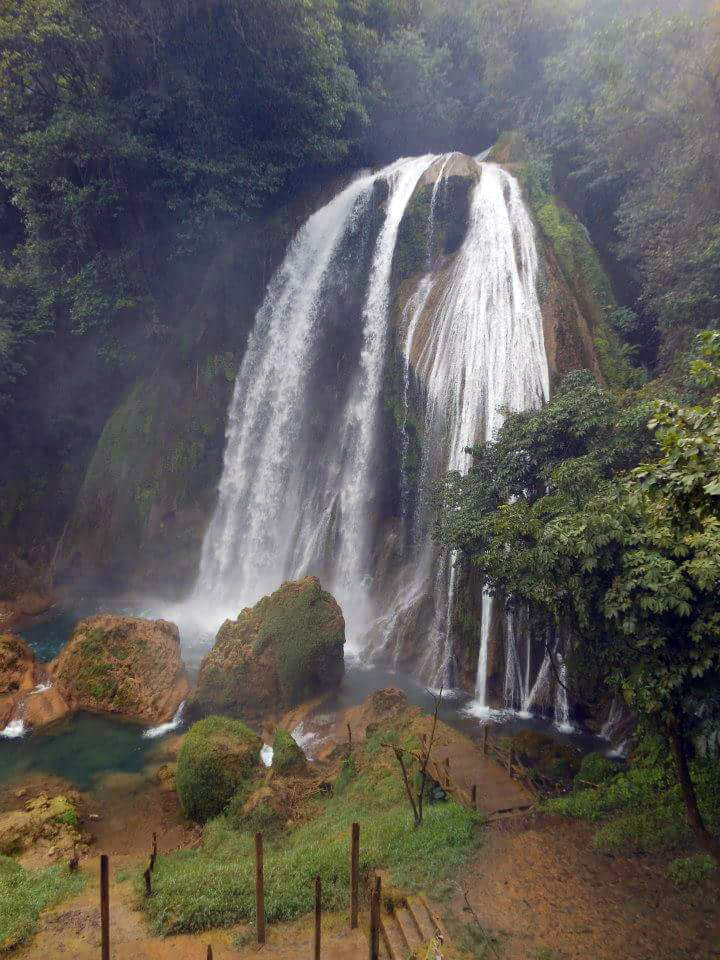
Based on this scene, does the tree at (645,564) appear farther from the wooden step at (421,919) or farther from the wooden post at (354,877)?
the wooden post at (354,877)

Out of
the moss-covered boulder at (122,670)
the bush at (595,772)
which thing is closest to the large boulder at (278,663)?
the moss-covered boulder at (122,670)

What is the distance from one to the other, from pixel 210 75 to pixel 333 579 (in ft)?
64.0

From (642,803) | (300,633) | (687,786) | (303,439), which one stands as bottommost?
(642,803)

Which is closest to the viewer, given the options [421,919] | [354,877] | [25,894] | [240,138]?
[354,877]

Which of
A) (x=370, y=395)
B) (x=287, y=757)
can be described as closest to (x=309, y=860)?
(x=287, y=757)

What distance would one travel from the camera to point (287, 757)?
1014 centimetres

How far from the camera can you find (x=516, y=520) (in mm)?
9383

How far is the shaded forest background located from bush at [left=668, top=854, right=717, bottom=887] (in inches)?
458

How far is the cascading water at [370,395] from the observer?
15.5 metres

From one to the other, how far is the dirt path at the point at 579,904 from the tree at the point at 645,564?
0.80 meters

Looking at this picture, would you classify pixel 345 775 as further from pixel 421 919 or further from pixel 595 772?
pixel 595 772

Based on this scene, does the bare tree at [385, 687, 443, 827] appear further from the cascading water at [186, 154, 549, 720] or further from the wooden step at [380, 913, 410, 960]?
the cascading water at [186, 154, 549, 720]

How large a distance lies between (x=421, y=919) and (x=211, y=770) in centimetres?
483

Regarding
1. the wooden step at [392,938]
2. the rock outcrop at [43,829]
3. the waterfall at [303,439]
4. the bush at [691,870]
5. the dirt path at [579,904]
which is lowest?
the rock outcrop at [43,829]
